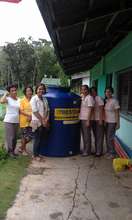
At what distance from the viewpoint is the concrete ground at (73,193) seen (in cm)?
549

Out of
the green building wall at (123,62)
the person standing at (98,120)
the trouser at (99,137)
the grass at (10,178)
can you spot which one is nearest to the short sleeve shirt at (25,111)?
the grass at (10,178)

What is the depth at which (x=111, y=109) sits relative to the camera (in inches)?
366

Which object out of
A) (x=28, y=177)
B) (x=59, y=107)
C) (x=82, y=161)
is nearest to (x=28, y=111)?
(x=59, y=107)

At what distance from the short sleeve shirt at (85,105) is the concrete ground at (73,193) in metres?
1.21

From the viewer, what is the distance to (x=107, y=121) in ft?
30.8

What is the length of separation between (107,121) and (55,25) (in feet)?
9.78

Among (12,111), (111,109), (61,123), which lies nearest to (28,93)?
(12,111)

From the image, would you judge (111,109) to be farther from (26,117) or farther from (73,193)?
(73,193)

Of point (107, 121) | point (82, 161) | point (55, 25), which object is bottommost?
point (82, 161)

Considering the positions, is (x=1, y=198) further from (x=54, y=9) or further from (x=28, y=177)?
(x=54, y=9)

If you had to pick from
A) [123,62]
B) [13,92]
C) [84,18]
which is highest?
[84,18]

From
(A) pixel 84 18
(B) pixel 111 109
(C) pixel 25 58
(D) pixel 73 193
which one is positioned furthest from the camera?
(C) pixel 25 58

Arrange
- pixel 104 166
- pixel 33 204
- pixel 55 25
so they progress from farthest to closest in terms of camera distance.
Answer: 1. pixel 104 166
2. pixel 55 25
3. pixel 33 204

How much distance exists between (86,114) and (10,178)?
297 cm
